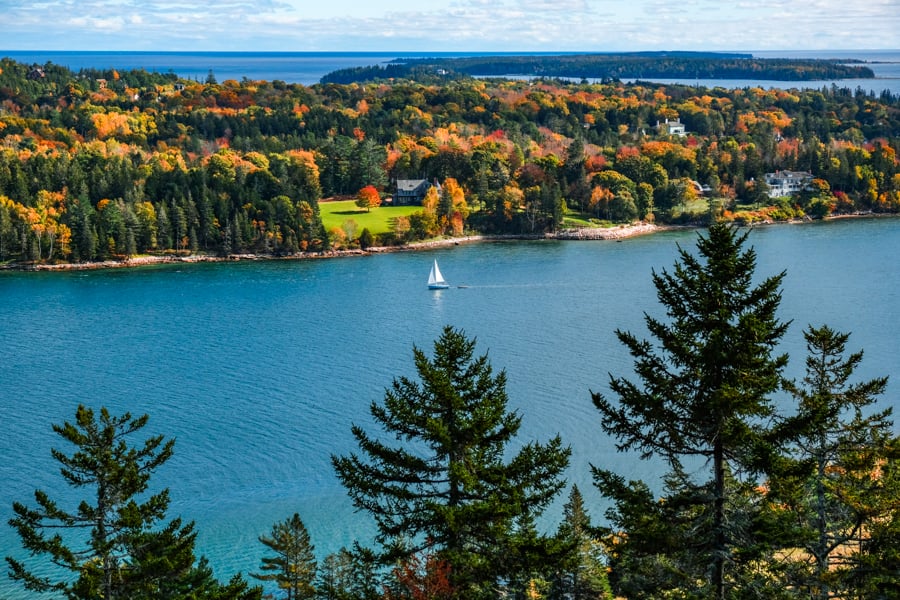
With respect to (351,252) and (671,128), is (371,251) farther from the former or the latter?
(671,128)

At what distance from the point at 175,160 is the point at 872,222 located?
57.8 metres

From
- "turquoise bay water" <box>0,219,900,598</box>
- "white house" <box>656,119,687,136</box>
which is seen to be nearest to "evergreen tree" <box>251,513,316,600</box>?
"turquoise bay water" <box>0,219,900,598</box>

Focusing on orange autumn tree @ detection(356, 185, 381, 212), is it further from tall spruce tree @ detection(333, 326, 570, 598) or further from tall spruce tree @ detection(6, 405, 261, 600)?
tall spruce tree @ detection(333, 326, 570, 598)

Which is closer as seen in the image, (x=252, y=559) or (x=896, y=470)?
(x=896, y=470)

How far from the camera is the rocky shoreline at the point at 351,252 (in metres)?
66.5

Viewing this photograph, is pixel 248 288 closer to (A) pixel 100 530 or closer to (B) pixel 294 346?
(B) pixel 294 346

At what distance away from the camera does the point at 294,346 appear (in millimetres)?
43250

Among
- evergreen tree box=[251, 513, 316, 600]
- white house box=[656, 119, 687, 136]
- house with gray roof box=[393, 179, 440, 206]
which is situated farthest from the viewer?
white house box=[656, 119, 687, 136]

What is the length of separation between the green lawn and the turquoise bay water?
254 inches

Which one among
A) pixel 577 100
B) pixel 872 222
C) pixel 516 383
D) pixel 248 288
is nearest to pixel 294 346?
pixel 516 383

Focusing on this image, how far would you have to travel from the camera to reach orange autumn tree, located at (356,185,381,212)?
3135 inches

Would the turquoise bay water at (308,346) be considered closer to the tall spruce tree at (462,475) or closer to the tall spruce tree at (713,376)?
the tall spruce tree at (462,475)

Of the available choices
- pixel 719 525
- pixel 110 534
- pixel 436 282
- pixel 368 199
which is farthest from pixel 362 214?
pixel 719 525

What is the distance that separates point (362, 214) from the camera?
7794 cm
